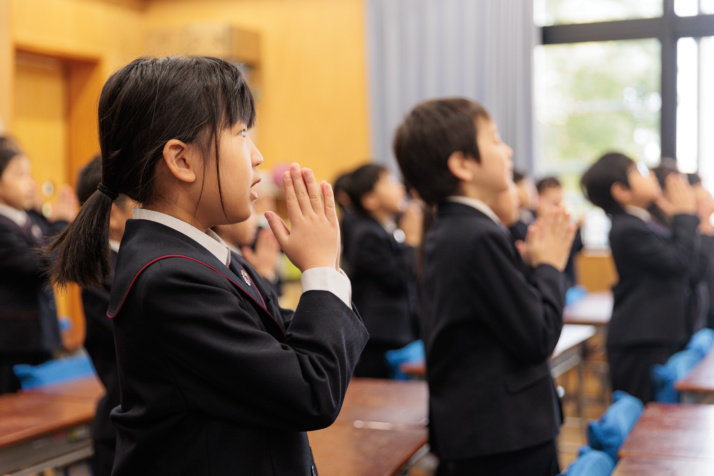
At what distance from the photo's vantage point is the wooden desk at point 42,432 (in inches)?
80.5

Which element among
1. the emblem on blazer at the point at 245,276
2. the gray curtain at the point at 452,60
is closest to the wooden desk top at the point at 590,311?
the gray curtain at the point at 452,60

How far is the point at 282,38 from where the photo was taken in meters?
6.67

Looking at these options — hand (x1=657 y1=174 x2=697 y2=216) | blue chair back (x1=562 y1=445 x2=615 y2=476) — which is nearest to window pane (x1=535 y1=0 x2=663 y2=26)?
hand (x1=657 y1=174 x2=697 y2=216)

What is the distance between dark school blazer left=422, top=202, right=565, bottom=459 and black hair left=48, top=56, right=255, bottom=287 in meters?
0.77

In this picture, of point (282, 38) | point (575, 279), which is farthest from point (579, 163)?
point (282, 38)

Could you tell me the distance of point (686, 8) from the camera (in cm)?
565

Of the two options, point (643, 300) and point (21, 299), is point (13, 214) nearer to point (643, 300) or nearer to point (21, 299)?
point (21, 299)

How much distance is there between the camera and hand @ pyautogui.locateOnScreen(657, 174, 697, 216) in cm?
348

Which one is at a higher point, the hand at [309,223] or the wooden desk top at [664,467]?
the hand at [309,223]

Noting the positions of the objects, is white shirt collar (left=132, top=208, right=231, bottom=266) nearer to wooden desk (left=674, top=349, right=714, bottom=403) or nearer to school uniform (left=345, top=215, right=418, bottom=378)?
wooden desk (left=674, top=349, right=714, bottom=403)

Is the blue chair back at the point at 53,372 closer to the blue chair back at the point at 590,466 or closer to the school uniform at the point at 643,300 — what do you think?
the blue chair back at the point at 590,466

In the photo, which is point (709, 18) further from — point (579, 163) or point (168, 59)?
point (168, 59)

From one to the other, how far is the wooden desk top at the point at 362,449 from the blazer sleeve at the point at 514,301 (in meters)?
0.36

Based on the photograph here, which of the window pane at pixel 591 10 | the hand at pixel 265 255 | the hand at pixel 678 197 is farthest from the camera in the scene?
the window pane at pixel 591 10
